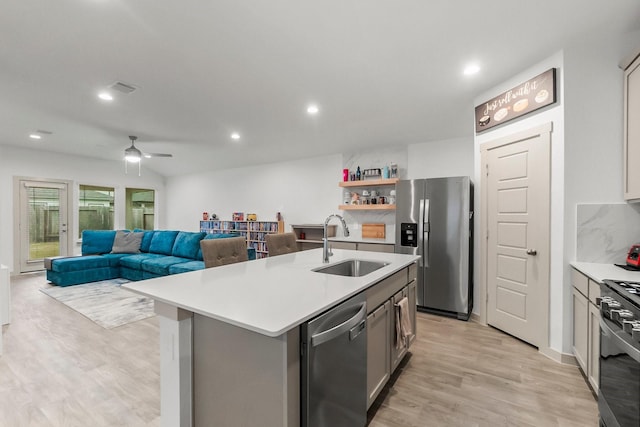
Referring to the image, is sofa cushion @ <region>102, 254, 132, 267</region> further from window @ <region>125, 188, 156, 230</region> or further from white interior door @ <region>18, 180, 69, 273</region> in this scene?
window @ <region>125, 188, 156, 230</region>

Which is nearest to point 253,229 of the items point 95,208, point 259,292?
point 95,208

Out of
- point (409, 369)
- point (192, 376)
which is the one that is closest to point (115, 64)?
point (192, 376)

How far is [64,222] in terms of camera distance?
6570 millimetres

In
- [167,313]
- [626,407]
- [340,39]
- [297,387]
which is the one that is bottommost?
[626,407]

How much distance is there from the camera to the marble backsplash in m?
2.20

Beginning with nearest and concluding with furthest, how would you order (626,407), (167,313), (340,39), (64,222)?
(626,407) < (167,313) < (340,39) < (64,222)

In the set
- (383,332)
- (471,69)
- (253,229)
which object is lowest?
(383,332)

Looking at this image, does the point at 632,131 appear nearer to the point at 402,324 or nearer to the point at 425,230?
the point at 425,230

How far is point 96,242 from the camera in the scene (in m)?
5.58

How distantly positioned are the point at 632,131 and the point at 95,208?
9.57 metres

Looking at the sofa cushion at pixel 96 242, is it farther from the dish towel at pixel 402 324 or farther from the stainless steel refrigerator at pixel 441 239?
the dish towel at pixel 402 324

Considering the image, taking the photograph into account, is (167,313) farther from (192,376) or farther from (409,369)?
(409,369)

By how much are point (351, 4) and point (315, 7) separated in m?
0.25

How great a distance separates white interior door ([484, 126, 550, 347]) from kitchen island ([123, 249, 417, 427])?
6.24ft
